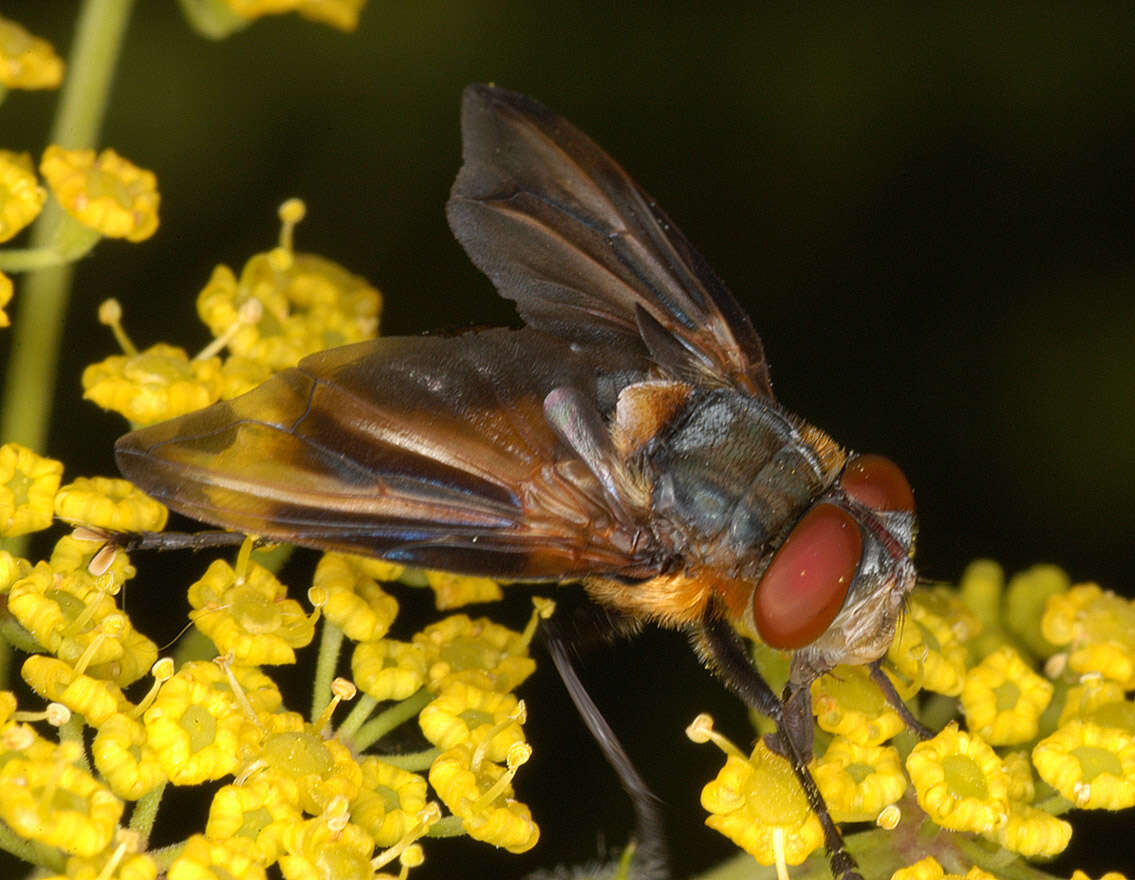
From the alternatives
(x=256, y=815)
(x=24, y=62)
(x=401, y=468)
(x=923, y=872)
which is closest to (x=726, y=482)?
(x=401, y=468)

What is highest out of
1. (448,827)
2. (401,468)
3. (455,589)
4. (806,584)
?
(401,468)

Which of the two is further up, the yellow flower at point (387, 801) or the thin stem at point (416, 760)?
the yellow flower at point (387, 801)

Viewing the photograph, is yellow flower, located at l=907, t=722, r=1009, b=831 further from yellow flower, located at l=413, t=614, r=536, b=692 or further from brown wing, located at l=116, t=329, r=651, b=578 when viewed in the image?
yellow flower, located at l=413, t=614, r=536, b=692

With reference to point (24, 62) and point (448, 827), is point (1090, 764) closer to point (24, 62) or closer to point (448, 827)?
point (448, 827)

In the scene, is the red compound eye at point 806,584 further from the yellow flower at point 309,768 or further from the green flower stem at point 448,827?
the yellow flower at point 309,768

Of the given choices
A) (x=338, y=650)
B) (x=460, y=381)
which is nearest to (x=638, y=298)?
(x=460, y=381)

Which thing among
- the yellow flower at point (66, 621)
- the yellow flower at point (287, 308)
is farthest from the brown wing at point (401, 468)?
the yellow flower at point (287, 308)

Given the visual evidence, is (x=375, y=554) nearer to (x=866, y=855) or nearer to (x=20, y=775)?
(x=20, y=775)
